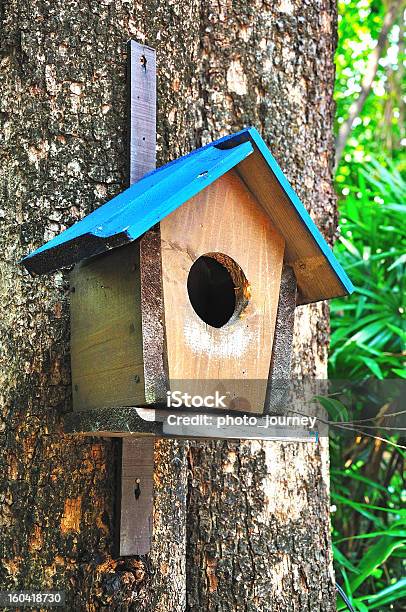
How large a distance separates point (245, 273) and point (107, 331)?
30cm

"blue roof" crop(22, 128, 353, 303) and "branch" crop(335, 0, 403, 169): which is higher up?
"branch" crop(335, 0, 403, 169)

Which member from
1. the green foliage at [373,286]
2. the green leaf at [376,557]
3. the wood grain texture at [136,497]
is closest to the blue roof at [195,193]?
the wood grain texture at [136,497]

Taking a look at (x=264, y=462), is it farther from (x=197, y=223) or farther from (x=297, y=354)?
(x=197, y=223)

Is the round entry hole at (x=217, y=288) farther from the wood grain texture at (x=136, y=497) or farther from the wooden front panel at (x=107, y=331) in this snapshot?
the wood grain texture at (x=136, y=497)

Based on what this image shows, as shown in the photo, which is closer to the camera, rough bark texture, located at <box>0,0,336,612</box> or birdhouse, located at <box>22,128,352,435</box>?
birdhouse, located at <box>22,128,352,435</box>

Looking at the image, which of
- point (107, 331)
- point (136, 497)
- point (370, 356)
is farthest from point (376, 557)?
point (107, 331)

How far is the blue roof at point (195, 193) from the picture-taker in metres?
1.38

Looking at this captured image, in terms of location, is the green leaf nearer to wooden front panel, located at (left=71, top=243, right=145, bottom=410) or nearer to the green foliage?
the green foliage

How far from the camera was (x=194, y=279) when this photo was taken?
67.5 inches

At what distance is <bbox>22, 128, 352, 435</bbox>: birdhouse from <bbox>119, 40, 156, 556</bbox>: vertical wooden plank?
14cm

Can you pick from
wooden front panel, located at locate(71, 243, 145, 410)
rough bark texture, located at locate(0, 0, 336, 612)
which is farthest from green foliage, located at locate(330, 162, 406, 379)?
wooden front panel, located at locate(71, 243, 145, 410)

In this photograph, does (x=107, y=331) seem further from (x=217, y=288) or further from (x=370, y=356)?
(x=370, y=356)

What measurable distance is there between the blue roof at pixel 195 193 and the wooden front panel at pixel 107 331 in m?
0.09

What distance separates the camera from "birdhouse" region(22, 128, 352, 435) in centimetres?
144
